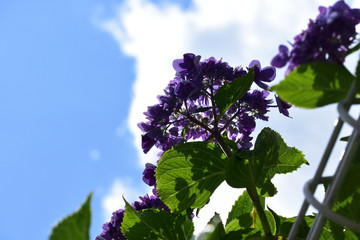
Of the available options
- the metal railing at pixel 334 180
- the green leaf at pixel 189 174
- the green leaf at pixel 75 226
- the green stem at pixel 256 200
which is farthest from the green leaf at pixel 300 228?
the green leaf at pixel 75 226

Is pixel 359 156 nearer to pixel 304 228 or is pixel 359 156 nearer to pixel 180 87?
pixel 304 228

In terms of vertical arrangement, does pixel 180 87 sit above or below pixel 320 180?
above

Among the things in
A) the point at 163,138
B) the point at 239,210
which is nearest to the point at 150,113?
the point at 163,138

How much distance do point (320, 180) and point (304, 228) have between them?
458 mm

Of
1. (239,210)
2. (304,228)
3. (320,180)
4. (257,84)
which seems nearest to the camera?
(320,180)

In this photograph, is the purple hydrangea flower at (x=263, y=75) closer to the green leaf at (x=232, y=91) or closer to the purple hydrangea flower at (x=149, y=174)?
the green leaf at (x=232, y=91)

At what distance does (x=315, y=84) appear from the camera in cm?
74

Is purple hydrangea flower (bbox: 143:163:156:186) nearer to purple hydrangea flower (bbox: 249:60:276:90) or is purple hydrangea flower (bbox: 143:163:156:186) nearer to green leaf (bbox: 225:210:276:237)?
green leaf (bbox: 225:210:276:237)

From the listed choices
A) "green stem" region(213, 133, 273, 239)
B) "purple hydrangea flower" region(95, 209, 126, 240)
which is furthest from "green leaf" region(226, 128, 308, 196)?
"purple hydrangea flower" region(95, 209, 126, 240)

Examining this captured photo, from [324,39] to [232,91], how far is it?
43cm

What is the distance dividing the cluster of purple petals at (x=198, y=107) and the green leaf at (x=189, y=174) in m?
0.08

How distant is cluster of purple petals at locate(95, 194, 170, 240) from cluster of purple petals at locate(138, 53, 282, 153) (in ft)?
0.57

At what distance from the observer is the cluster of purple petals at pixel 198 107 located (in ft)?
3.88

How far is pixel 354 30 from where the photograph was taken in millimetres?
767
